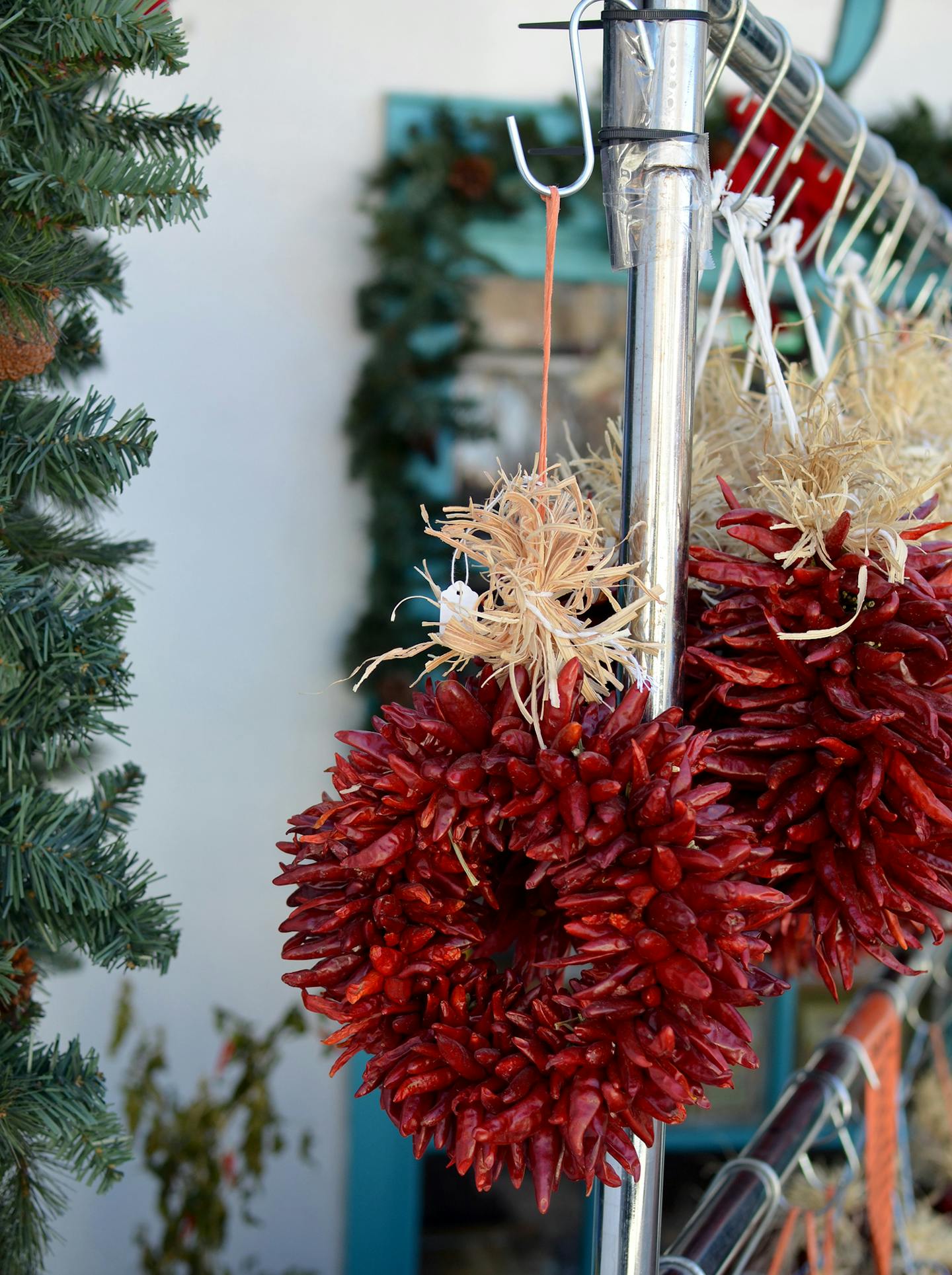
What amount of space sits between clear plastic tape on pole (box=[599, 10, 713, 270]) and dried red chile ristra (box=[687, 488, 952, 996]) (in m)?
0.13

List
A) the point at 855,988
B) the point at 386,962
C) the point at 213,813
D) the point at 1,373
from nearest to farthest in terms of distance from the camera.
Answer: the point at 386,962 → the point at 1,373 → the point at 213,813 → the point at 855,988

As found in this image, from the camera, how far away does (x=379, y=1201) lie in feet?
5.90

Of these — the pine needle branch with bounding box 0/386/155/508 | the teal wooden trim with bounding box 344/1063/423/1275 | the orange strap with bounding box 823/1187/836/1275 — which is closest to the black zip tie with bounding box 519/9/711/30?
the pine needle branch with bounding box 0/386/155/508

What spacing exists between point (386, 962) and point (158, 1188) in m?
1.63

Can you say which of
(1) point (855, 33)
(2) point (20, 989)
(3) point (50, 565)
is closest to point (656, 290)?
(3) point (50, 565)

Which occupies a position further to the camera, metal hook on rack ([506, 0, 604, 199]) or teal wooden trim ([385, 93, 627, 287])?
teal wooden trim ([385, 93, 627, 287])

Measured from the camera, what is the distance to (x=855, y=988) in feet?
6.34

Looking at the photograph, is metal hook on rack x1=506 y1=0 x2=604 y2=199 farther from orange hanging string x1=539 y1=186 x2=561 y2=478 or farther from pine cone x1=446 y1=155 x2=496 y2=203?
pine cone x1=446 y1=155 x2=496 y2=203

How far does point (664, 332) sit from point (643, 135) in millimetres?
80

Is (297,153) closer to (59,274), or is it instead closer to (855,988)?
(59,274)

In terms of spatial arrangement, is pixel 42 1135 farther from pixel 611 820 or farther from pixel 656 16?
pixel 656 16

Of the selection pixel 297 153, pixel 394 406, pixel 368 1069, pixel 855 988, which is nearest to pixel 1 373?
pixel 368 1069

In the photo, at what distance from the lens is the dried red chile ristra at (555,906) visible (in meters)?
0.37

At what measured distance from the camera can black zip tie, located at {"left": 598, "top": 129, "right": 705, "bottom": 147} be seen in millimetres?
441
